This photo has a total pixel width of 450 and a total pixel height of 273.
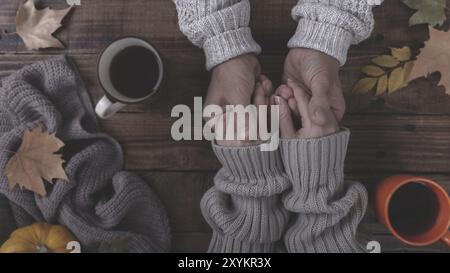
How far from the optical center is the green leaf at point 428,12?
2.42ft

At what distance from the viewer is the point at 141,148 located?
769 millimetres

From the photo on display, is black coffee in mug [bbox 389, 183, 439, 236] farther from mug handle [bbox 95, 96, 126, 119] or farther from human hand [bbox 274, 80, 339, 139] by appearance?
mug handle [bbox 95, 96, 126, 119]

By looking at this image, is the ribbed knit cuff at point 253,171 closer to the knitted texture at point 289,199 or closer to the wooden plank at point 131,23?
the knitted texture at point 289,199

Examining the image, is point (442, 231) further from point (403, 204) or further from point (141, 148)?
point (141, 148)

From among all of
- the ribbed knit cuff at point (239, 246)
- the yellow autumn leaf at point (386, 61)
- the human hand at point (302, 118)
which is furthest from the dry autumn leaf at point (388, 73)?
the ribbed knit cuff at point (239, 246)

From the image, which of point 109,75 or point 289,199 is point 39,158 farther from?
point 289,199

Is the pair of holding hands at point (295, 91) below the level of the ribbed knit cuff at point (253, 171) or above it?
above

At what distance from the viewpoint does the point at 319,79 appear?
0.69 m

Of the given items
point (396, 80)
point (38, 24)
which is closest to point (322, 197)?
point (396, 80)

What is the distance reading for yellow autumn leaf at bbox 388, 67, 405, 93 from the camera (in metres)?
0.75

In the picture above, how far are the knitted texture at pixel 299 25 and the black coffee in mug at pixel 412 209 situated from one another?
245 millimetres

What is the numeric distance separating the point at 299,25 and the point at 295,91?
114 mm
